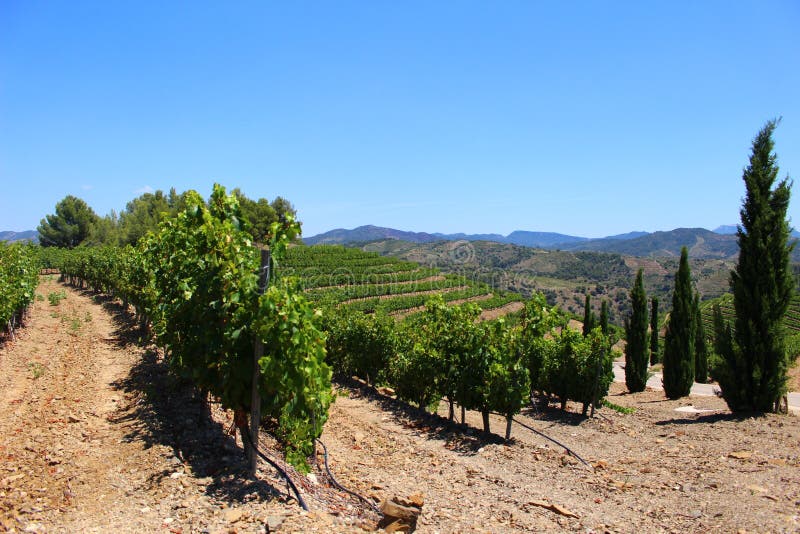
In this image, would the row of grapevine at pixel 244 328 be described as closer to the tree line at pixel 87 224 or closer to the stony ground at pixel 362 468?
the stony ground at pixel 362 468

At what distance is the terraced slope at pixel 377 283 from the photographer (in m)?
35.5

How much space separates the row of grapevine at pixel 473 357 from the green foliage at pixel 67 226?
2450 inches

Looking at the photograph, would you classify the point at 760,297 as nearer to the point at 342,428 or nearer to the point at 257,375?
the point at 342,428

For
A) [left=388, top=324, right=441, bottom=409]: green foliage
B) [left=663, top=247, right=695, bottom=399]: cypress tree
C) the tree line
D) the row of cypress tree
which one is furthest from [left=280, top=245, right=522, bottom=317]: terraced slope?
the row of cypress tree

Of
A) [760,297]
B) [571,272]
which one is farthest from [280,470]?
[571,272]

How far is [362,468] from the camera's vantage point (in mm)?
7141

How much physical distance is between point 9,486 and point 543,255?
175 metres

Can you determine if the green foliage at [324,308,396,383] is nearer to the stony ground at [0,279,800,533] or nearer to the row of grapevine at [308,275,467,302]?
the stony ground at [0,279,800,533]

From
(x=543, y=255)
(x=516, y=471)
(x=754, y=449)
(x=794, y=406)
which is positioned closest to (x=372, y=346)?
(x=516, y=471)

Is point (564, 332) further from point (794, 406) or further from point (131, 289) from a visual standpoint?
point (131, 289)

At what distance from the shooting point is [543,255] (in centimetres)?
16900

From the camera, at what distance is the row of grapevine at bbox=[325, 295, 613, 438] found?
30.2 feet

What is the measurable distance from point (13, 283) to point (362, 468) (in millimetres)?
13652

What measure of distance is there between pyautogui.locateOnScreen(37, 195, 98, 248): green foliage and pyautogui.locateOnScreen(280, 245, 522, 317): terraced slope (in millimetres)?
32713
